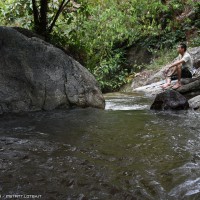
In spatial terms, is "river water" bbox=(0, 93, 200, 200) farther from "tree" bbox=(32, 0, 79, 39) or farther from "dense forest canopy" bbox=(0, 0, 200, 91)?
"dense forest canopy" bbox=(0, 0, 200, 91)

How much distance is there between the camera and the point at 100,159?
2.77m

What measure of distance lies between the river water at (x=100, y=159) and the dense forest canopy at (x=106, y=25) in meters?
3.74

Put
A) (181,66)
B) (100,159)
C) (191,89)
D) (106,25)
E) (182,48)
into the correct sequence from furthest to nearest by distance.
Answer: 1. (106,25)
2. (181,66)
3. (182,48)
4. (191,89)
5. (100,159)

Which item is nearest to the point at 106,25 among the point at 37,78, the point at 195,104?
the point at 195,104

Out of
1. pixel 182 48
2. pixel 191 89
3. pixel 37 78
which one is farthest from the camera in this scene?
pixel 182 48

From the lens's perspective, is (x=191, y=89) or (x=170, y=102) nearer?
(x=170, y=102)

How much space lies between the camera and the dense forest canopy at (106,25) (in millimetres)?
7613

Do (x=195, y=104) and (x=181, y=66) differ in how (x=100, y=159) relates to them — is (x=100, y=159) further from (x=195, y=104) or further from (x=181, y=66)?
(x=181, y=66)

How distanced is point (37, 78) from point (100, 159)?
129 inches

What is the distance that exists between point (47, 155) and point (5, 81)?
2.91m

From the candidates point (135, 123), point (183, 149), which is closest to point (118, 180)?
point (183, 149)

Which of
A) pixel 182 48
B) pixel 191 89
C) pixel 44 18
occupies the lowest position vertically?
pixel 191 89

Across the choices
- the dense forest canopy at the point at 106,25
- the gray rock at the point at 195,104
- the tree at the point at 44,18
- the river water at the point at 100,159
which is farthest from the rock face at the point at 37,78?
the gray rock at the point at 195,104

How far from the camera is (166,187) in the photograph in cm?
215
